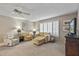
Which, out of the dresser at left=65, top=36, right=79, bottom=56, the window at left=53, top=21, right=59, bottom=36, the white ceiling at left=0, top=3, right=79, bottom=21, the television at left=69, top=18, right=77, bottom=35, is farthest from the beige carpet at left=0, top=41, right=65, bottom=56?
the white ceiling at left=0, top=3, right=79, bottom=21

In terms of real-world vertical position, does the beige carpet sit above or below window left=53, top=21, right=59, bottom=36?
below

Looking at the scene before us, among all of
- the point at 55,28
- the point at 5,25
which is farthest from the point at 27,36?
the point at 55,28

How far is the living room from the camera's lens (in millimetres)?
2285

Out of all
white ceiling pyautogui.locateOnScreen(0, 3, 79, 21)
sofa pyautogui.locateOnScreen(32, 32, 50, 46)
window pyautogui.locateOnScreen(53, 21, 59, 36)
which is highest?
white ceiling pyautogui.locateOnScreen(0, 3, 79, 21)

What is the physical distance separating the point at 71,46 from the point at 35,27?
850 millimetres

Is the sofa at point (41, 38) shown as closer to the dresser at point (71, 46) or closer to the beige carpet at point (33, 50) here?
the beige carpet at point (33, 50)

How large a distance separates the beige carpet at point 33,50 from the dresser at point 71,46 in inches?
4.0

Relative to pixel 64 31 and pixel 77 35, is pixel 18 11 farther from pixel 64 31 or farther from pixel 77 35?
pixel 77 35

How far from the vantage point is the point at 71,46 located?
7.70ft

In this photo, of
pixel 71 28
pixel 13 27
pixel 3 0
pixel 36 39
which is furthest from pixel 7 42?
pixel 71 28

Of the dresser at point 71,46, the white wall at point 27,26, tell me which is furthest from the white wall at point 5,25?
the dresser at point 71,46

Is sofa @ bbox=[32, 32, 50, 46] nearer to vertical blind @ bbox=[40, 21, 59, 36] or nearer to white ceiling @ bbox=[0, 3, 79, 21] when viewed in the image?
vertical blind @ bbox=[40, 21, 59, 36]

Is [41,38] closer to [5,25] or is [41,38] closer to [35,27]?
[35,27]

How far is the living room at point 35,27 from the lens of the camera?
2.29 meters
